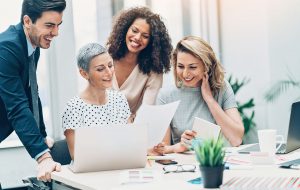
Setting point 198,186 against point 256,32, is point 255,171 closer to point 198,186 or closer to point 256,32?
point 198,186

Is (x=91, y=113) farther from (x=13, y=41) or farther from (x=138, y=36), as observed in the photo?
(x=138, y=36)

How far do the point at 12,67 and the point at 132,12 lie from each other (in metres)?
1.16

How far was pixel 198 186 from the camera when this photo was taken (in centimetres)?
182

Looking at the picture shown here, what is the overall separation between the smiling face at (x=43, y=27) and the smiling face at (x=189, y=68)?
0.86 metres

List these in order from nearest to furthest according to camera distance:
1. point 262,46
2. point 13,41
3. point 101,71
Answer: point 13,41
point 101,71
point 262,46

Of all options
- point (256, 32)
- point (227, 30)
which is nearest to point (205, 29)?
point (227, 30)

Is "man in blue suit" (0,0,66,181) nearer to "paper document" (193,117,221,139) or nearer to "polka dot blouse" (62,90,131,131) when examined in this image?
"polka dot blouse" (62,90,131,131)

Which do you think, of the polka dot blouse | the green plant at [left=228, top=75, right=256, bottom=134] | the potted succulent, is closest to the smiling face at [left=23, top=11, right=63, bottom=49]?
the polka dot blouse

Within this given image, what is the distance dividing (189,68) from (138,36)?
15.4 inches

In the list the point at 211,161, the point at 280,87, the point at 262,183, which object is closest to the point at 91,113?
the point at 211,161

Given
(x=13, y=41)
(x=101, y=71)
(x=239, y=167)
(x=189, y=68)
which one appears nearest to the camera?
(x=239, y=167)

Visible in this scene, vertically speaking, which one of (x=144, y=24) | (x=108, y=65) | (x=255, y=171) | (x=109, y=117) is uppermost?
(x=144, y=24)

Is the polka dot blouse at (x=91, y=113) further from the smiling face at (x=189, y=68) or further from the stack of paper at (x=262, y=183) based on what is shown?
the stack of paper at (x=262, y=183)

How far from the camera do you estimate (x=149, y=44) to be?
316 cm
